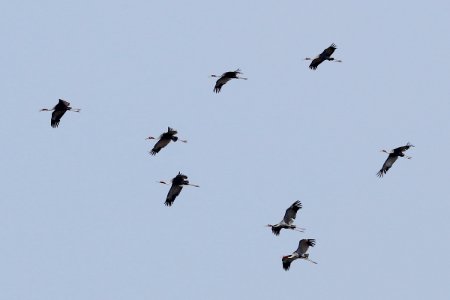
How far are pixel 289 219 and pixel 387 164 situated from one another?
8.35 meters

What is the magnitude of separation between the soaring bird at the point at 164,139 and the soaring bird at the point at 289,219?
21.4 ft

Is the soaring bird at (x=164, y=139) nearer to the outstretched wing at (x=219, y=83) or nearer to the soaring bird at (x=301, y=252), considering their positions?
the outstretched wing at (x=219, y=83)

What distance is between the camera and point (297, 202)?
61719mm

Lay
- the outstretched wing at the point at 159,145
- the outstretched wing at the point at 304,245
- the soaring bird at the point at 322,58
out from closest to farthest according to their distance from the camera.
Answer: the outstretched wing at the point at 304,245 < the outstretched wing at the point at 159,145 < the soaring bird at the point at 322,58

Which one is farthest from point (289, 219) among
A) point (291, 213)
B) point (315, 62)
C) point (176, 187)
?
point (315, 62)

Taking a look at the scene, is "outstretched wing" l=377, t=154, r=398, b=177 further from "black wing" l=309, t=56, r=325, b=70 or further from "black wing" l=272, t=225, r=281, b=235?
"black wing" l=272, t=225, r=281, b=235

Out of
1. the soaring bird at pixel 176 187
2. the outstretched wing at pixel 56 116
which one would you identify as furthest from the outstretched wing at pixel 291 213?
the outstretched wing at pixel 56 116

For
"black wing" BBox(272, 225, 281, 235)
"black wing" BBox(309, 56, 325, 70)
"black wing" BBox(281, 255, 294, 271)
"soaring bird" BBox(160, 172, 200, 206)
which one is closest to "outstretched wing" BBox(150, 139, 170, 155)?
"soaring bird" BBox(160, 172, 200, 206)

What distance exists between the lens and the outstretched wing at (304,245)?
60.2m

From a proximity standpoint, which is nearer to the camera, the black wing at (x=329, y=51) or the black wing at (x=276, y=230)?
the black wing at (x=276, y=230)

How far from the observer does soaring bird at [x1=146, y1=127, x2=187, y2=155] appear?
207 ft

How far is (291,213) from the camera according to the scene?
62000 millimetres

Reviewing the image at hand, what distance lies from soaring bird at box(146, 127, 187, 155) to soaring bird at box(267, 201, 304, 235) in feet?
21.4

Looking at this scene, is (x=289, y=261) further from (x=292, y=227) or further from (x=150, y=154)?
(x=150, y=154)
